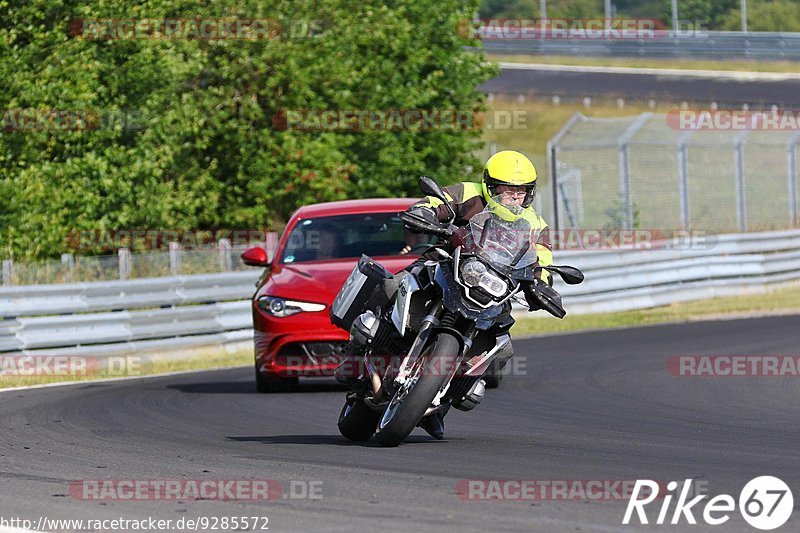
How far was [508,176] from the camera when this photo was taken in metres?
8.06

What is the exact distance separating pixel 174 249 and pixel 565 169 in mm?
9029

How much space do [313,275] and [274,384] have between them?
1.01 meters

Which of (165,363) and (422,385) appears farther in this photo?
(165,363)

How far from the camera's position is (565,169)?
27906mm

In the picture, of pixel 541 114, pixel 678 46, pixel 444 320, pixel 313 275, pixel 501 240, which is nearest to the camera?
pixel 501 240

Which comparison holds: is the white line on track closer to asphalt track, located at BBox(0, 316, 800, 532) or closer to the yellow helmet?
asphalt track, located at BBox(0, 316, 800, 532)

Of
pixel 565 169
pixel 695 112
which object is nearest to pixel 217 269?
pixel 565 169

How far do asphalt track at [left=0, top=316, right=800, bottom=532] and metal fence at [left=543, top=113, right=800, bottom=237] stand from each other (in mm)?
12410

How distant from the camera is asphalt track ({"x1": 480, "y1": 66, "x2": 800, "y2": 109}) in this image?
156 feet

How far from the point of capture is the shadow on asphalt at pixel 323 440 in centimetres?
892

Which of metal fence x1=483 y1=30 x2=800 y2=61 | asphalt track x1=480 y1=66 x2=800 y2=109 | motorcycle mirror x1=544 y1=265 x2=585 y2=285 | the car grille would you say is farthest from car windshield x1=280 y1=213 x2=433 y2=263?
metal fence x1=483 y1=30 x2=800 y2=61

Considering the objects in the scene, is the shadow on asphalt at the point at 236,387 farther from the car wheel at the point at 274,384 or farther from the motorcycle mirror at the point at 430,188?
the motorcycle mirror at the point at 430,188

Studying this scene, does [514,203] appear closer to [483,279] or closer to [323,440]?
[483,279]

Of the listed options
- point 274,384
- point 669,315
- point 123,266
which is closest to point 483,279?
point 274,384
